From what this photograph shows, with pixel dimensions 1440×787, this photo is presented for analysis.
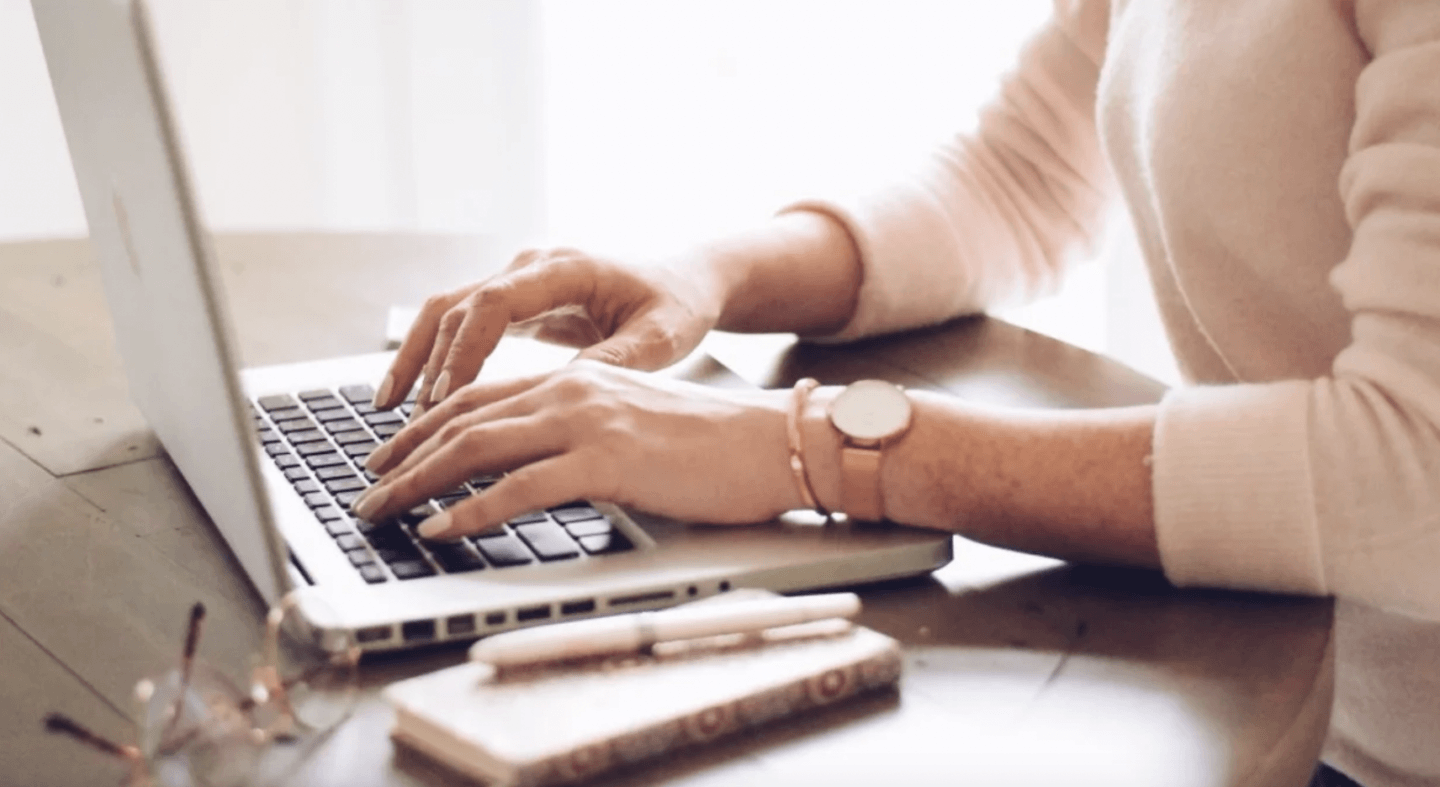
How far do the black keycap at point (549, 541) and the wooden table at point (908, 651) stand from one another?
95 millimetres

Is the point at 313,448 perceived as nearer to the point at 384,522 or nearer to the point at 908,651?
the point at 384,522

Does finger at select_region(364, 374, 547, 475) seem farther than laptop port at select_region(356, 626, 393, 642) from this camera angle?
Yes

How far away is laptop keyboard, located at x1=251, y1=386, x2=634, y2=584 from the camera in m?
0.74

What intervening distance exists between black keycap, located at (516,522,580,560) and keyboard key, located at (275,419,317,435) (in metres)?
0.23

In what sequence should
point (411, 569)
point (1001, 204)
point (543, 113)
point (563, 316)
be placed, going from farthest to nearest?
point (543, 113) < point (1001, 204) < point (563, 316) < point (411, 569)

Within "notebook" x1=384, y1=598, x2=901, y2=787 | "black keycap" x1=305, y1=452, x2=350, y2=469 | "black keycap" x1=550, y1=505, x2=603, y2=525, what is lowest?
"black keycap" x1=305, y1=452, x2=350, y2=469

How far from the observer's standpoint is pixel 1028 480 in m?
0.78

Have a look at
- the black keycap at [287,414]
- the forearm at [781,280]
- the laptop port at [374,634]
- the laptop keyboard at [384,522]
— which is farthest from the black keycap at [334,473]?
the forearm at [781,280]

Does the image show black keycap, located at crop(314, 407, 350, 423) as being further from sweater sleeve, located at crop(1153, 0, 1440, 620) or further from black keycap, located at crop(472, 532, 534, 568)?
sweater sleeve, located at crop(1153, 0, 1440, 620)

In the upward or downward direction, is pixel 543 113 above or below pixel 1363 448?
below

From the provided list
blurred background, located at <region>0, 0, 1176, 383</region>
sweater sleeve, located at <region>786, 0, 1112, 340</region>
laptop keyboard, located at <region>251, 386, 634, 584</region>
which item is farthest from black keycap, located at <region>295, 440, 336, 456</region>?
blurred background, located at <region>0, 0, 1176, 383</region>

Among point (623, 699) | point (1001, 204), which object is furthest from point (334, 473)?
point (1001, 204)

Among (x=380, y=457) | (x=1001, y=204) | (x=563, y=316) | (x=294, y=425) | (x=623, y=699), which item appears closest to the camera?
(x=623, y=699)

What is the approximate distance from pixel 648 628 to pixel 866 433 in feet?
0.73
